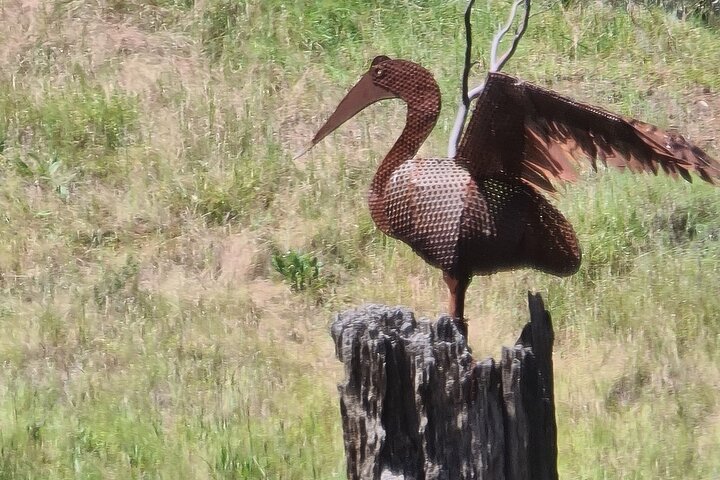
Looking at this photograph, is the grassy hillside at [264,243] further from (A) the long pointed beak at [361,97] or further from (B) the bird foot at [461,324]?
(A) the long pointed beak at [361,97]

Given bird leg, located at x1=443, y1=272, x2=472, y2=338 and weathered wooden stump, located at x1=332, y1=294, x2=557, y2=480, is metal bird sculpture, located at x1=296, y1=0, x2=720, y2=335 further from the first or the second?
weathered wooden stump, located at x1=332, y1=294, x2=557, y2=480

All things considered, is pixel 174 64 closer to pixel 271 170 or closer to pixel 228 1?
pixel 228 1

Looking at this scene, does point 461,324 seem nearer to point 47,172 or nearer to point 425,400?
point 425,400

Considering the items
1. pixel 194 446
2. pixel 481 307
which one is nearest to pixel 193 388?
pixel 194 446

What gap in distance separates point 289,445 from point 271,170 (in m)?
→ 3.08

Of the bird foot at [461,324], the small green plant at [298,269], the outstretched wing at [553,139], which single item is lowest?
the small green plant at [298,269]

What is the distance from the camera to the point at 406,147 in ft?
12.1

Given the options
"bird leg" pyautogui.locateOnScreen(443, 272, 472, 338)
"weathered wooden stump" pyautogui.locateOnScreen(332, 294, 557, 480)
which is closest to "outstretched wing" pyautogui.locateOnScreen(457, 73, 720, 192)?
"bird leg" pyautogui.locateOnScreen(443, 272, 472, 338)

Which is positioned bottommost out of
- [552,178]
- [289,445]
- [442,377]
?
[289,445]

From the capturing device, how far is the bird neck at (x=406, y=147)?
363 cm

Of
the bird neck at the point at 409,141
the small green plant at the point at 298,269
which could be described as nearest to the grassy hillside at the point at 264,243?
the small green plant at the point at 298,269

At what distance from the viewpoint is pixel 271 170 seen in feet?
24.7

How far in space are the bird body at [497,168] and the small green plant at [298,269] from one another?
310 cm

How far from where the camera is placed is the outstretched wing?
329 centimetres
